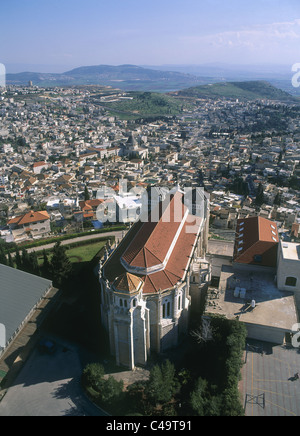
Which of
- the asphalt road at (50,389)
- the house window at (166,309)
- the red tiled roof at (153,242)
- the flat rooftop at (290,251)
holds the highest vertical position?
the red tiled roof at (153,242)

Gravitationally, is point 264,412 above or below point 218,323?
below

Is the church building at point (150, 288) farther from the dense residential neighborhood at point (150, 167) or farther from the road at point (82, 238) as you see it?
the dense residential neighborhood at point (150, 167)

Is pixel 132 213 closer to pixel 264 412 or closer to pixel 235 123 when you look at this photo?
pixel 264 412

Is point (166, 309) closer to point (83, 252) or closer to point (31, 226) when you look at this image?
point (83, 252)

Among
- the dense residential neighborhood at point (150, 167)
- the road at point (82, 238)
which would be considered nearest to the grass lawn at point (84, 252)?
the road at point (82, 238)

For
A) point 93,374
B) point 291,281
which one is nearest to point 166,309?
point 93,374

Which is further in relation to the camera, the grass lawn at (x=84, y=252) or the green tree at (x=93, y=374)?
the grass lawn at (x=84, y=252)
